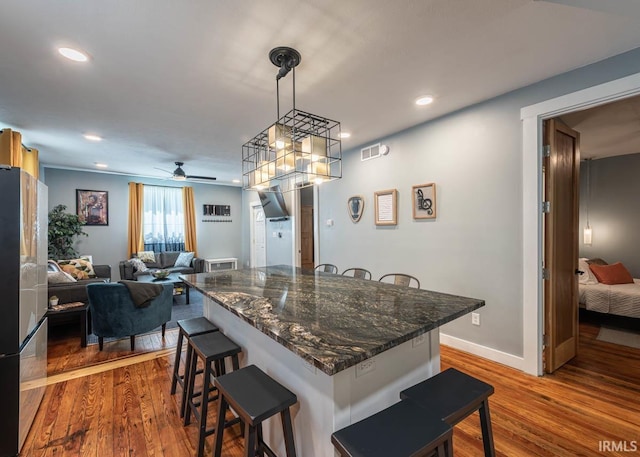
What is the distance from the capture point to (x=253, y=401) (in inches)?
46.5

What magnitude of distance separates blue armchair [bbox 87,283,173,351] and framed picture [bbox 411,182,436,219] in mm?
3202

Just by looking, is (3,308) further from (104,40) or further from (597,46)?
(597,46)

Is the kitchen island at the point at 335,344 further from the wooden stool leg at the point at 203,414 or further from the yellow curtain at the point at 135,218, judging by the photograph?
the yellow curtain at the point at 135,218

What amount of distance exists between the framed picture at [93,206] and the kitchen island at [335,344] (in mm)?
5564

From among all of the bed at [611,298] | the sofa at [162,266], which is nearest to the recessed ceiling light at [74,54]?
the sofa at [162,266]

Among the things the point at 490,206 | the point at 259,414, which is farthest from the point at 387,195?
the point at 259,414

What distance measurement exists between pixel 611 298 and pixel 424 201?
2.73m

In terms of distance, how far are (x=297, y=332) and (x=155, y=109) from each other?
280cm

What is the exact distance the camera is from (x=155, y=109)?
9.25 ft

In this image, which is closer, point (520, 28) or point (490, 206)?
point (520, 28)

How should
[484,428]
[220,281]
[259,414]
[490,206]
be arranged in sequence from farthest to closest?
[490,206] → [220,281] → [484,428] → [259,414]

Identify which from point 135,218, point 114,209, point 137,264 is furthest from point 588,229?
point 114,209

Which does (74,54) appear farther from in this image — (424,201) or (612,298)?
(612,298)

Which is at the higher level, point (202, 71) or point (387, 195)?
point (202, 71)
